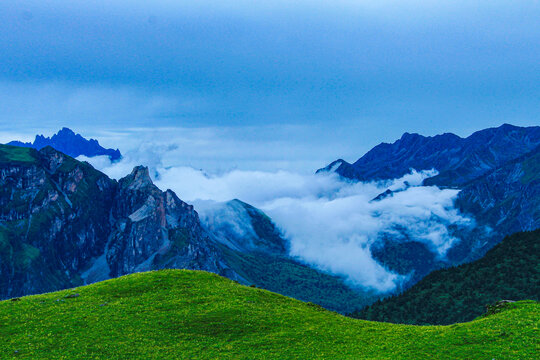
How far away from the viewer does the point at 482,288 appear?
594 ft

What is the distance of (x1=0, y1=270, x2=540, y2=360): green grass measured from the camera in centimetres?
5100

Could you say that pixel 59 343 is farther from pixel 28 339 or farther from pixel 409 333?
pixel 409 333

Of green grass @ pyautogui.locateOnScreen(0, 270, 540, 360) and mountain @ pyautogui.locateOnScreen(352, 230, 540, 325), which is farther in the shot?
mountain @ pyautogui.locateOnScreen(352, 230, 540, 325)

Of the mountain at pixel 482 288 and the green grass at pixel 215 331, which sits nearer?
the green grass at pixel 215 331

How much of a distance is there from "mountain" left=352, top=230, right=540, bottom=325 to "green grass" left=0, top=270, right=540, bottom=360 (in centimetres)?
11478

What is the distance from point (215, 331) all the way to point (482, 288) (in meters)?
155

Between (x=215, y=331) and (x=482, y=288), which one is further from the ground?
(x=215, y=331)

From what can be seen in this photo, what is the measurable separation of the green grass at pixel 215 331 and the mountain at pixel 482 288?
115m

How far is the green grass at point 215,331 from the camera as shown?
51000mm

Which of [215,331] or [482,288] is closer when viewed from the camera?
[215,331]

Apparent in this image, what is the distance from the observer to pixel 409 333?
61.1 m

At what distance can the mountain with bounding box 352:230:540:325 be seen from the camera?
170 meters

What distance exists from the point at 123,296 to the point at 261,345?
25990 mm

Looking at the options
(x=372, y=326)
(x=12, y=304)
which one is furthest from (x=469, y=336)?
(x=12, y=304)
